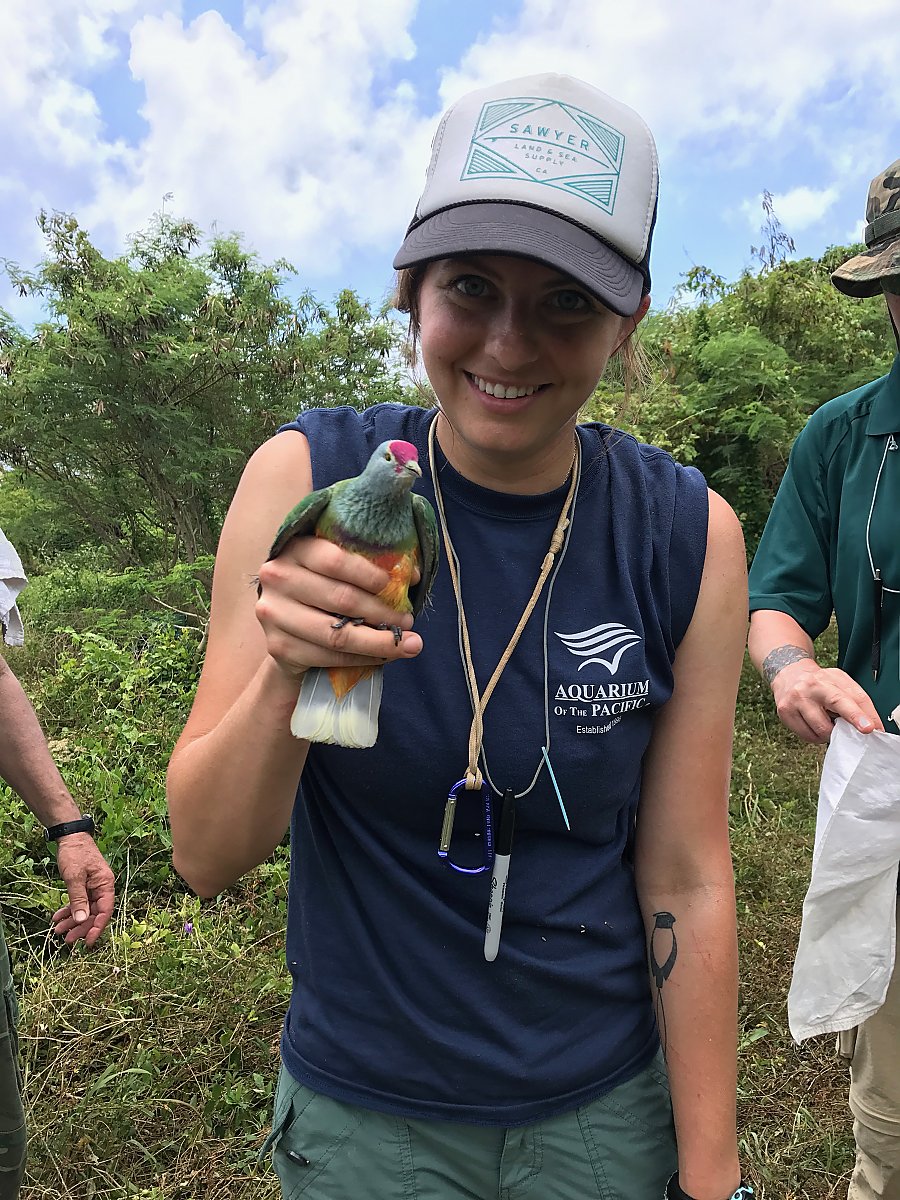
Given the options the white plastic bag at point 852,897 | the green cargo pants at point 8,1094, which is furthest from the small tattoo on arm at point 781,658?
the green cargo pants at point 8,1094

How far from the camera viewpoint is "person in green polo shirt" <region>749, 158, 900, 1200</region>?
2.42 meters

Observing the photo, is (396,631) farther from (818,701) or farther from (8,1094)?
(8,1094)

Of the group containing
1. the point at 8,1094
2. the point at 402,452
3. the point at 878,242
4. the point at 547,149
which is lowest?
the point at 8,1094

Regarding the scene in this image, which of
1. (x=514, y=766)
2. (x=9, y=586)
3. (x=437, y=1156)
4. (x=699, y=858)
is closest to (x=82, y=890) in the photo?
(x=9, y=586)

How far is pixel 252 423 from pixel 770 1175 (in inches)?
345

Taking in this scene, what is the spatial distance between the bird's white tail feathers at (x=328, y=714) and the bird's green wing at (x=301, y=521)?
20 centimetres

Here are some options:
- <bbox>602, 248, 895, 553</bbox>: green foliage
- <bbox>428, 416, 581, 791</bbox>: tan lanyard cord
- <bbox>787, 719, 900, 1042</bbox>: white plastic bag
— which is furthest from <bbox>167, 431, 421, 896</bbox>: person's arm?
<bbox>602, 248, 895, 553</bbox>: green foliage

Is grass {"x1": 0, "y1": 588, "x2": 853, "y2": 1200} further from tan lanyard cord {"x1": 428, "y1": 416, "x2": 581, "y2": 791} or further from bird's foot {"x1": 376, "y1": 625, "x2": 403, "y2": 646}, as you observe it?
bird's foot {"x1": 376, "y1": 625, "x2": 403, "y2": 646}

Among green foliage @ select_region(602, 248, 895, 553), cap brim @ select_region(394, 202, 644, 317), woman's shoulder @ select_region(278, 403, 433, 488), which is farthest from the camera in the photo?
green foliage @ select_region(602, 248, 895, 553)

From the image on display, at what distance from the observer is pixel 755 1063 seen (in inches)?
148

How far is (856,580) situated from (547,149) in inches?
71.6

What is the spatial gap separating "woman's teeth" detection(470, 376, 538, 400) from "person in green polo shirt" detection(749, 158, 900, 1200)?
137 cm

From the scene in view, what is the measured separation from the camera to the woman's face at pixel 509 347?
4.48ft

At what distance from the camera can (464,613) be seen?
5.00ft
